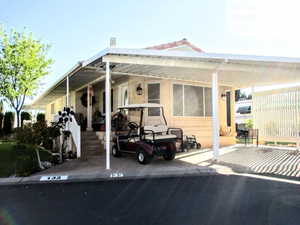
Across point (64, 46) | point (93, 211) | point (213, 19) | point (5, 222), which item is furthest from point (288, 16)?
point (64, 46)

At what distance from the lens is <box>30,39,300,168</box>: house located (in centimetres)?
690

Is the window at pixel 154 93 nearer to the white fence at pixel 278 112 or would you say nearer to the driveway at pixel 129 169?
the driveway at pixel 129 169

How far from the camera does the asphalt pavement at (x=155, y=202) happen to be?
11.3 ft

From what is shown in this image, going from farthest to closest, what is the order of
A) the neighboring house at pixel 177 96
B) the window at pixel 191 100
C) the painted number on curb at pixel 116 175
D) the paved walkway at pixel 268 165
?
1. the window at pixel 191 100
2. the neighboring house at pixel 177 96
3. the paved walkway at pixel 268 165
4. the painted number on curb at pixel 116 175

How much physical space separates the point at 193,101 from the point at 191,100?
127mm

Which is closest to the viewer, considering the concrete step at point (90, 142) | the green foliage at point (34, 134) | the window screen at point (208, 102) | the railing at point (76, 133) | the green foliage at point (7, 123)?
the green foliage at point (34, 134)

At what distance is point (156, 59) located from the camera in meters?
7.02

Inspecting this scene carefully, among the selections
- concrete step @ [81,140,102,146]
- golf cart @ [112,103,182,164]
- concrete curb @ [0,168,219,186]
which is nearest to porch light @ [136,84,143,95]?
golf cart @ [112,103,182,164]

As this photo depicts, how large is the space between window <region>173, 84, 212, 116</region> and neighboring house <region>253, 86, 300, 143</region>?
246 centimetres

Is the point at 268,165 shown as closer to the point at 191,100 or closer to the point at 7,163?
the point at 191,100

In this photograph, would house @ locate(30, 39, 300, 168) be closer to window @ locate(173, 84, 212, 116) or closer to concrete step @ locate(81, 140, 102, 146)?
window @ locate(173, 84, 212, 116)

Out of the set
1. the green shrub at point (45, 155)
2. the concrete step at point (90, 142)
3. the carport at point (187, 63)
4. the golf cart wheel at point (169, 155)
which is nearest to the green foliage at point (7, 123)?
the green shrub at point (45, 155)

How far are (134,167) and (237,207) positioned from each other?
3.58 metres

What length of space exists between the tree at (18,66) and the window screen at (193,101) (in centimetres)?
1034
